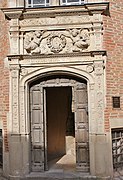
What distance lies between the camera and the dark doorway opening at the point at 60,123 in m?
9.29

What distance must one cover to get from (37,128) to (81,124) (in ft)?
3.88

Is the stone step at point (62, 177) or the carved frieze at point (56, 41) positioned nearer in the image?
the stone step at point (62, 177)

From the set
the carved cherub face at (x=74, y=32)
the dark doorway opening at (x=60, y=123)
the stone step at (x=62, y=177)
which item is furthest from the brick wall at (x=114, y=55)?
the dark doorway opening at (x=60, y=123)

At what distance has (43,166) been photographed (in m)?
6.69

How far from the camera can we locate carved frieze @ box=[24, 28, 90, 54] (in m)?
6.49

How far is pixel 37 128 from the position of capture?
267 inches

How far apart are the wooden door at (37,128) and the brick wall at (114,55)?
1.75 meters

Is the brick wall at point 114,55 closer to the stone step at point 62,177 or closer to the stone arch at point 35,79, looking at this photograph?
the stone arch at point 35,79

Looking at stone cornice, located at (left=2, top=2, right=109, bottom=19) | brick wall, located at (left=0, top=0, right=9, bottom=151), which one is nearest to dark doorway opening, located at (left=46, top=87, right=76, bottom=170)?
brick wall, located at (left=0, top=0, right=9, bottom=151)

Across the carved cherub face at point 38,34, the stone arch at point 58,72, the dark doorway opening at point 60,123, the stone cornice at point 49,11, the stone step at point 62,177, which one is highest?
the stone cornice at point 49,11

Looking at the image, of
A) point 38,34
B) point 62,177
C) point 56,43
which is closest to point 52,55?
point 56,43

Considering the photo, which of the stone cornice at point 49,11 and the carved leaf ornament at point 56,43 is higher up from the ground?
the stone cornice at point 49,11

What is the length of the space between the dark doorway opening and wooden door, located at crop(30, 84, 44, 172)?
232cm

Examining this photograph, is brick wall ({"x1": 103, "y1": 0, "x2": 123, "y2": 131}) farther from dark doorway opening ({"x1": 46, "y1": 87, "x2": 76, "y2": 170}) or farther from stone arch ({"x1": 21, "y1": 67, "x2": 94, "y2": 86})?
dark doorway opening ({"x1": 46, "y1": 87, "x2": 76, "y2": 170})
